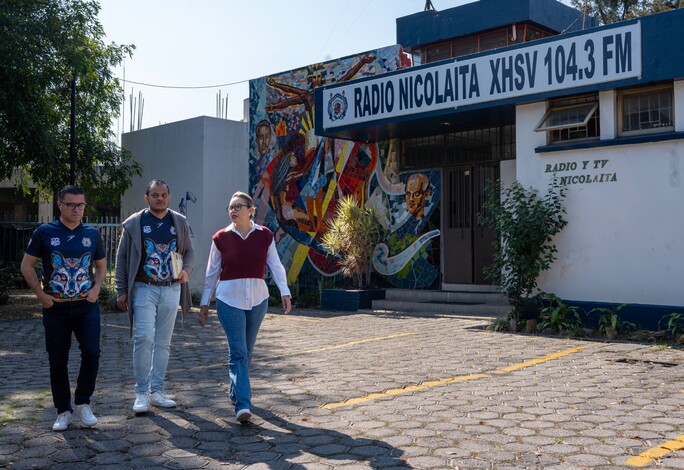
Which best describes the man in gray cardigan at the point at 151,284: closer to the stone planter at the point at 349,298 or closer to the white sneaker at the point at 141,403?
the white sneaker at the point at 141,403

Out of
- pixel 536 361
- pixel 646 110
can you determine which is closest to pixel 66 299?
pixel 536 361

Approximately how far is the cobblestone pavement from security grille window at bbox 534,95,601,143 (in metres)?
3.49

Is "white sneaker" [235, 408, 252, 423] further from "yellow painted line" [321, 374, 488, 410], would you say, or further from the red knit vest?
the red knit vest

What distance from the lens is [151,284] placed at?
19.7 feet

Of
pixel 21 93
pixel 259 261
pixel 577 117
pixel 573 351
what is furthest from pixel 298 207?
pixel 259 261

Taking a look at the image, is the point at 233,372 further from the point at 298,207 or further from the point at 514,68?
the point at 298,207

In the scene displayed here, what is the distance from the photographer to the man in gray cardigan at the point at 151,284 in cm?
593

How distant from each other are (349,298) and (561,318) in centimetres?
518

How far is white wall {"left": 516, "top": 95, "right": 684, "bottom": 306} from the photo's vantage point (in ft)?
33.7

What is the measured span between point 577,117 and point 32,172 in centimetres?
1370

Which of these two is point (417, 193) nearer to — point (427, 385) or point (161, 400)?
point (427, 385)

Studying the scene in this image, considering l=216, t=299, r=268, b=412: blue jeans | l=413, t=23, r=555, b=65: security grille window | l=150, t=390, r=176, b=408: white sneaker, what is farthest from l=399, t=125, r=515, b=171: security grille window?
l=150, t=390, r=176, b=408: white sneaker

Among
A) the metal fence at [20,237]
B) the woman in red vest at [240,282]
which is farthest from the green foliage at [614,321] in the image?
the metal fence at [20,237]

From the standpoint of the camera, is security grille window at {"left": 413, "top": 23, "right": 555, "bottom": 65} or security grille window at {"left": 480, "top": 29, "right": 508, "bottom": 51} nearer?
security grille window at {"left": 413, "top": 23, "right": 555, "bottom": 65}
